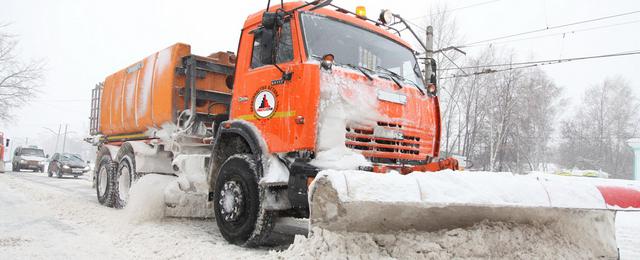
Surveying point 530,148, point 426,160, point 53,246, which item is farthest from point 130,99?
point 530,148

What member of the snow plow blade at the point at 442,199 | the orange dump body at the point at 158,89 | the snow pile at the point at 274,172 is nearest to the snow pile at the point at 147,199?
the orange dump body at the point at 158,89

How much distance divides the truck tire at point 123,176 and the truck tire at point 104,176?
0.16 metres

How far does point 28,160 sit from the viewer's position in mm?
28453

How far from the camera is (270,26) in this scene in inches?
198

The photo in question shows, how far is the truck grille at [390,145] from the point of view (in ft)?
15.4

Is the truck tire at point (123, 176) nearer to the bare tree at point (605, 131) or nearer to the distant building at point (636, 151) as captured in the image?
the distant building at point (636, 151)

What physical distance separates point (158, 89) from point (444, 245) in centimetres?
533

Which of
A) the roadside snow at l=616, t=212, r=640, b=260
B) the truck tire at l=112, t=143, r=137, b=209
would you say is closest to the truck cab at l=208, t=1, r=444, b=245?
the roadside snow at l=616, t=212, r=640, b=260

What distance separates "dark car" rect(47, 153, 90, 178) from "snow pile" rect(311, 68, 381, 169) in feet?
77.1

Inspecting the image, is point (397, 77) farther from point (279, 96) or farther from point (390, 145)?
point (279, 96)

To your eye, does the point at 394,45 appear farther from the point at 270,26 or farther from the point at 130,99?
the point at 130,99

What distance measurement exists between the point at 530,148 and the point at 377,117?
129 ft

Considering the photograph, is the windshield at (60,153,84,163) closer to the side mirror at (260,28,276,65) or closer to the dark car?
the dark car

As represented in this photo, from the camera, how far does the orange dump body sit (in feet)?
23.2
